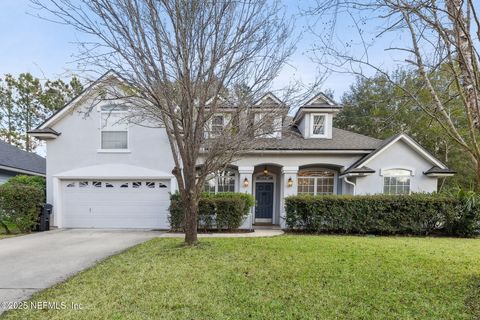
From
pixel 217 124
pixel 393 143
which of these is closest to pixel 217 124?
pixel 217 124

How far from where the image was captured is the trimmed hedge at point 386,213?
10523mm

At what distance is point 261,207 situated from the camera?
13938 millimetres

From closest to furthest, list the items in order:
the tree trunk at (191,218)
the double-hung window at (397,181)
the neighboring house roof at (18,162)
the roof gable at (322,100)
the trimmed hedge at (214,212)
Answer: the tree trunk at (191,218)
the trimmed hedge at (214,212)
the double-hung window at (397,181)
the roof gable at (322,100)
the neighboring house roof at (18,162)

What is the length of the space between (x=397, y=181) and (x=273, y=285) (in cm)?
1045

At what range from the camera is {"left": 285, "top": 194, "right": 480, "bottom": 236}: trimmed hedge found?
10523 mm

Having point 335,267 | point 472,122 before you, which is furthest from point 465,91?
point 335,267

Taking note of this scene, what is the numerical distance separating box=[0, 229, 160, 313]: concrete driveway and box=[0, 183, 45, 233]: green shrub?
1.03 metres

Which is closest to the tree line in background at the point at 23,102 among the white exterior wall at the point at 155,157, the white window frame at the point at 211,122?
the white exterior wall at the point at 155,157

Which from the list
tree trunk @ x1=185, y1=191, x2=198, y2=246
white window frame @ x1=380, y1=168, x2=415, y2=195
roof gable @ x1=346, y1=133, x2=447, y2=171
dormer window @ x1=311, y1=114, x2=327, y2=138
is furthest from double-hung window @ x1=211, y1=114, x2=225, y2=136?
white window frame @ x1=380, y1=168, x2=415, y2=195

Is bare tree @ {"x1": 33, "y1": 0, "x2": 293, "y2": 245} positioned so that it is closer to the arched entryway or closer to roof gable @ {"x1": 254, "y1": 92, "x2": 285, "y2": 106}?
roof gable @ {"x1": 254, "y1": 92, "x2": 285, "y2": 106}

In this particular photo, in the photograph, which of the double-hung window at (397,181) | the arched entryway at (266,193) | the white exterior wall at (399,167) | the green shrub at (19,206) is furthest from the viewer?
the arched entryway at (266,193)

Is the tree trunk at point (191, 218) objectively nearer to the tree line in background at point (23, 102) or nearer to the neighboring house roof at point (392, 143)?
the neighboring house roof at point (392, 143)

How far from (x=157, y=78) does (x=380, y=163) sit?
10.7 metres

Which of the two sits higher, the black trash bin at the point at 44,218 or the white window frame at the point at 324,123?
the white window frame at the point at 324,123
